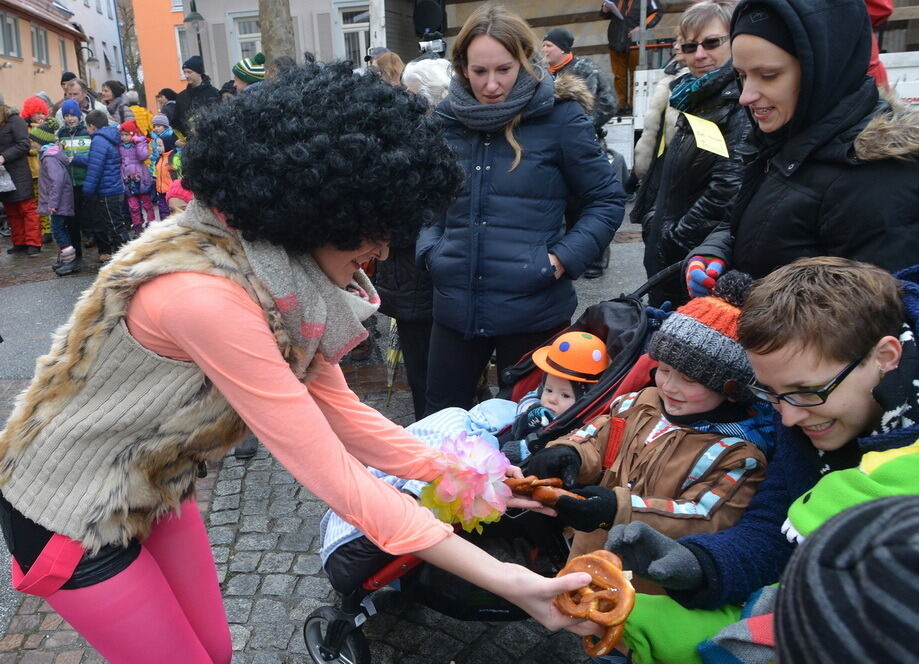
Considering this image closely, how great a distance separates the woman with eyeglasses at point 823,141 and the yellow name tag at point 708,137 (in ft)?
1.35

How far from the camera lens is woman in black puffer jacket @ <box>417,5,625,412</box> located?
9.64 feet

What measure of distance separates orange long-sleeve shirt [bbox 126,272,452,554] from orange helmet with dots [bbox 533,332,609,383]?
1156mm

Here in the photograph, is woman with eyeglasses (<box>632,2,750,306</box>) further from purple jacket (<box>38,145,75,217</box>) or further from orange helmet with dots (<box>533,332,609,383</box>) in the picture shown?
purple jacket (<box>38,145,75,217</box>)

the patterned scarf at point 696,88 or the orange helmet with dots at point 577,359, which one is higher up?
the patterned scarf at point 696,88

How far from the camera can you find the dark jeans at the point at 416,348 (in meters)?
3.80

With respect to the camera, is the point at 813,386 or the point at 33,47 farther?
the point at 33,47

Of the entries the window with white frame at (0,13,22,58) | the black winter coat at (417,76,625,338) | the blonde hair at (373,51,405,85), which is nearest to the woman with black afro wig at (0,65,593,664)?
the black winter coat at (417,76,625,338)

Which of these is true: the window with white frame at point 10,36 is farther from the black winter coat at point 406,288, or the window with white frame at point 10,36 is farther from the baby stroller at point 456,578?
the baby stroller at point 456,578

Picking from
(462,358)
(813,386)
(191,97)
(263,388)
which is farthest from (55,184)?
(813,386)

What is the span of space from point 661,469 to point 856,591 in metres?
1.49

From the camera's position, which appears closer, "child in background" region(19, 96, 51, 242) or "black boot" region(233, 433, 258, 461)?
"black boot" region(233, 433, 258, 461)

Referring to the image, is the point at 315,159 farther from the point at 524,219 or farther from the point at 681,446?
the point at 524,219

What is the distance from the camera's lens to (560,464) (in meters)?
2.21

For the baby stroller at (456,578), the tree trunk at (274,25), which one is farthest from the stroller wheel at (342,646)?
the tree trunk at (274,25)
